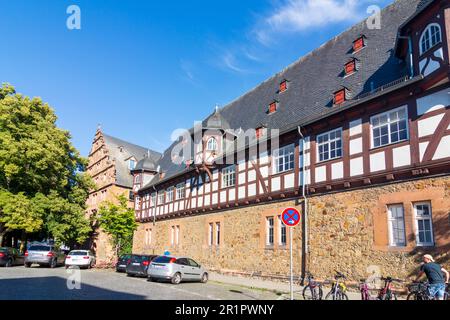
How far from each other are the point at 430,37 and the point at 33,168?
3063 centimetres

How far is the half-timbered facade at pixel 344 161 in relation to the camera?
12.8 metres

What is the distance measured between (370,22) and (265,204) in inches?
421

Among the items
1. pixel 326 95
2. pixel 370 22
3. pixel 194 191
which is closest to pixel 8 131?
pixel 194 191

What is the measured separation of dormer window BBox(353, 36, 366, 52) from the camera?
1882cm

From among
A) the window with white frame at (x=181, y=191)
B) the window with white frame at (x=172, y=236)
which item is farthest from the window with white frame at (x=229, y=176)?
the window with white frame at (x=172, y=236)

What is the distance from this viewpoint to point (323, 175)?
53.4ft

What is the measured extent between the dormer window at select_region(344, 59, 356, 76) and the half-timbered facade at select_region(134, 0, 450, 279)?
0.06 meters

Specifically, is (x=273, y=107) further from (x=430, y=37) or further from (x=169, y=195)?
(x=169, y=195)

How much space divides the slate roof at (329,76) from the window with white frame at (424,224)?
4875mm

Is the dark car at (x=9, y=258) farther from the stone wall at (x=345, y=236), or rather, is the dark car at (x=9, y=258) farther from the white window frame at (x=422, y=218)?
the white window frame at (x=422, y=218)

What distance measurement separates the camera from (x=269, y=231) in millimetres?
19422

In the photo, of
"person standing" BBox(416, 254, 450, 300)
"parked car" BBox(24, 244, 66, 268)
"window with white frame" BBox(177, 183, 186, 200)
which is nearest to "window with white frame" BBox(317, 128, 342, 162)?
"person standing" BBox(416, 254, 450, 300)

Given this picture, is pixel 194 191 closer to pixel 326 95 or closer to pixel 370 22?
pixel 326 95

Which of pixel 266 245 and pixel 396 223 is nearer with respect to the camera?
pixel 396 223
